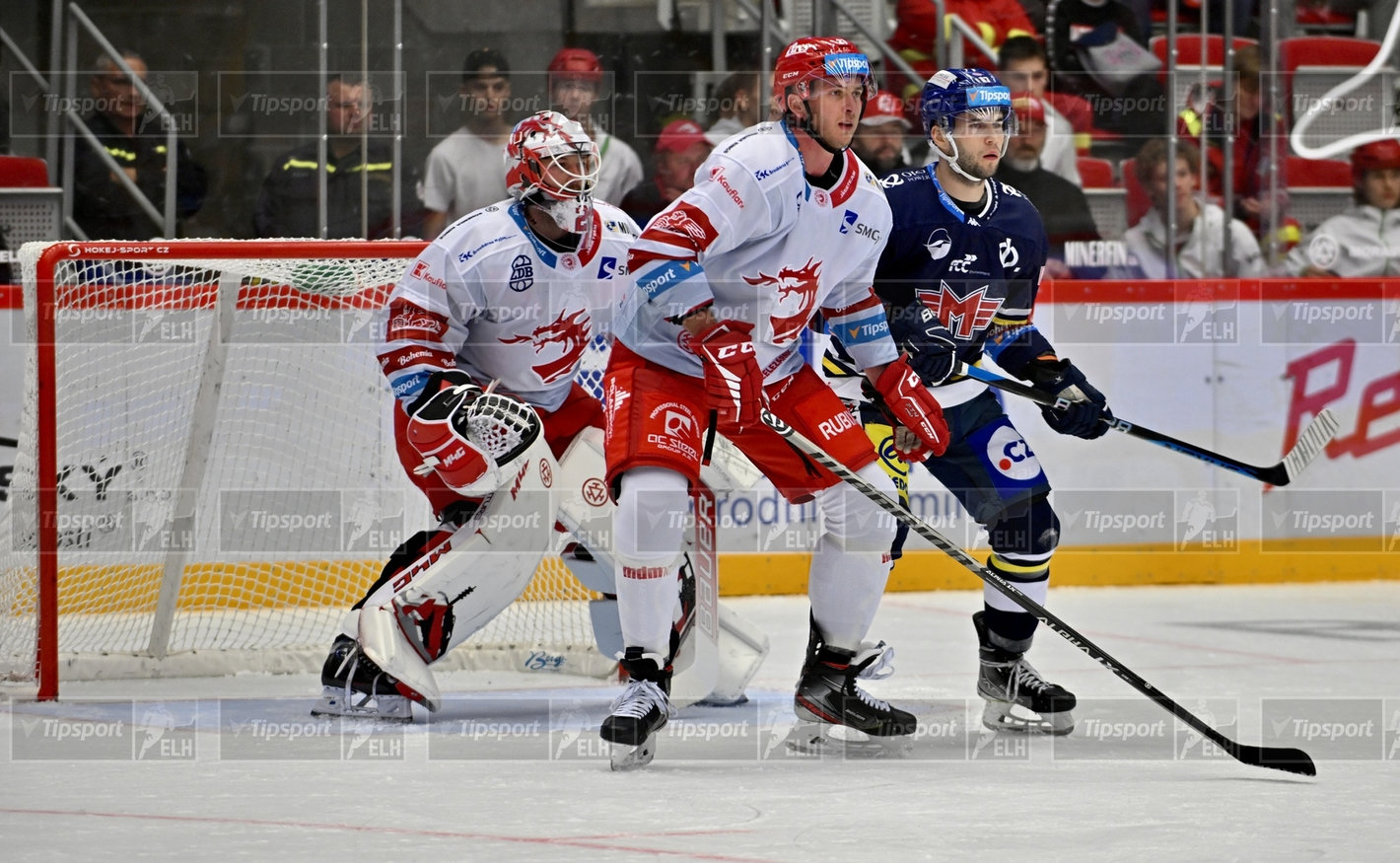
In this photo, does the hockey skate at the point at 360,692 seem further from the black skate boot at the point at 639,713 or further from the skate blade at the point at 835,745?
the skate blade at the point at 835,745

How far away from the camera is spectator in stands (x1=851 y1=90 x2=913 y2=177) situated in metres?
6.39

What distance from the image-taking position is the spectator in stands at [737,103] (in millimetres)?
6301

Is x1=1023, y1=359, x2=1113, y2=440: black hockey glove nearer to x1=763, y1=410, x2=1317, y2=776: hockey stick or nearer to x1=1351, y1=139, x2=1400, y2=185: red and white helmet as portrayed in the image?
x1=763, y1=410, x2=1317, y2=776: hockey stick

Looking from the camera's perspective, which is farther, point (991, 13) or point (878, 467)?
point (991, 13)

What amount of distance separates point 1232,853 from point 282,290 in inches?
137

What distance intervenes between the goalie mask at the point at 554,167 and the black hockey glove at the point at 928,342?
28.6 inches

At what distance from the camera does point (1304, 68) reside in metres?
6.75

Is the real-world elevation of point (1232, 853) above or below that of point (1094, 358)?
below

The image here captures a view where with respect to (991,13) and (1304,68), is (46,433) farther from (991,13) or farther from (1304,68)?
(1304,68)

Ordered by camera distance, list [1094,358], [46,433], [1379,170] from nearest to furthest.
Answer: [46,433]
[1094,358]
[1379,170]

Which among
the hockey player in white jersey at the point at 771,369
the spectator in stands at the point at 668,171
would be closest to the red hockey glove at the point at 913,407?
the hockey player in white jersey at the point at 771,369

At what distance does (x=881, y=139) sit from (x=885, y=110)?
0.12 meters

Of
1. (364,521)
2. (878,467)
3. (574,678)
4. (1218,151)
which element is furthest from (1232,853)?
(1218,151)

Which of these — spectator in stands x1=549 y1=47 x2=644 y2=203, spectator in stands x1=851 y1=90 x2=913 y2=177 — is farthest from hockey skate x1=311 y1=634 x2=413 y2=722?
spectator in stands x1=851 y1=90 x2=913 y2=177
